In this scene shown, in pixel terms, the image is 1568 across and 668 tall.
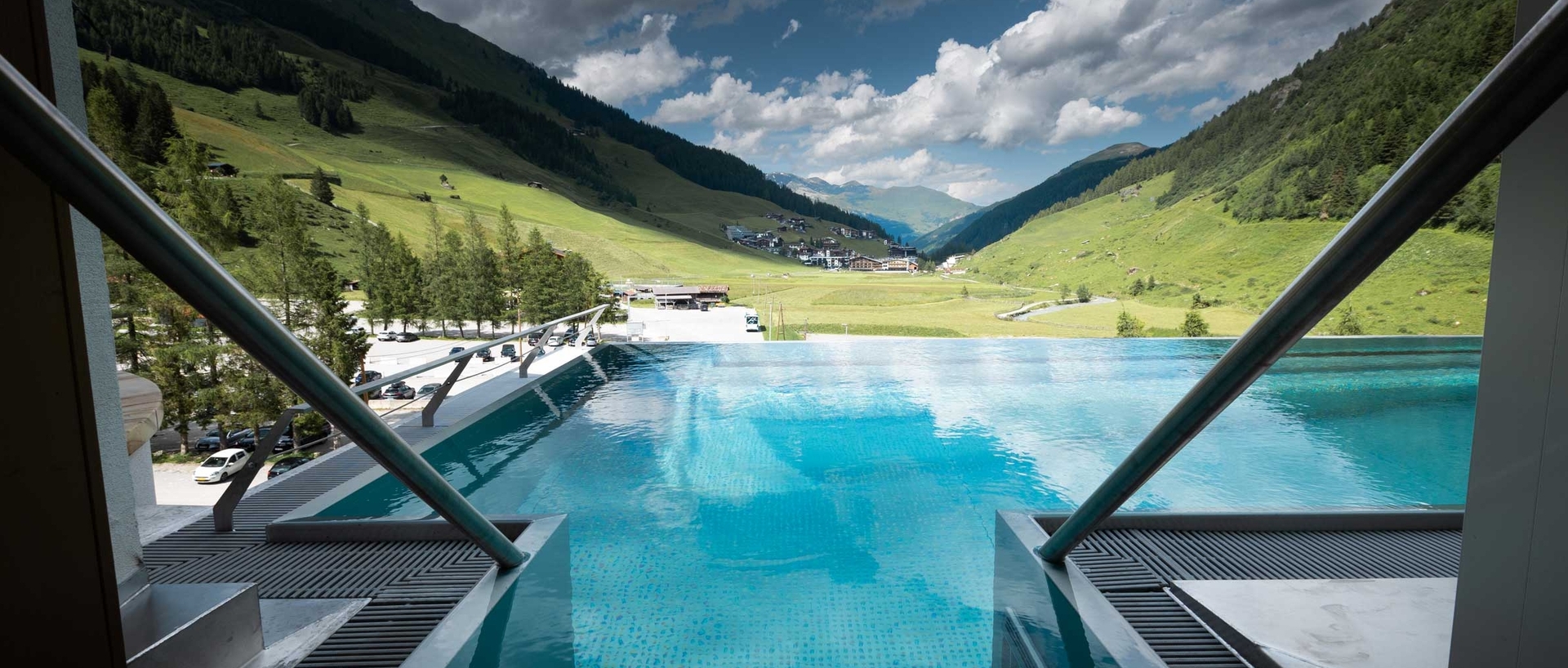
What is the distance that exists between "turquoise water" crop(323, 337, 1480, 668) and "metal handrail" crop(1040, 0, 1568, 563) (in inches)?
80.2

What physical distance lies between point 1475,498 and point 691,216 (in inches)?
3208

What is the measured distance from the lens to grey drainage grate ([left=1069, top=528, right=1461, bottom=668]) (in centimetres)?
135

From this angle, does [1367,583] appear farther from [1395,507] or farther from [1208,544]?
[1395,507]

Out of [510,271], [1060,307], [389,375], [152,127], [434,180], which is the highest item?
[434,180]

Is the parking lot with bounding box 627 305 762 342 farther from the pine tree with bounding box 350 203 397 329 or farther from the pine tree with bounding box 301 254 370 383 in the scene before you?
the pine tree with bounding box 350 203 397 329

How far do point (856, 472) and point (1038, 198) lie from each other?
132 metres

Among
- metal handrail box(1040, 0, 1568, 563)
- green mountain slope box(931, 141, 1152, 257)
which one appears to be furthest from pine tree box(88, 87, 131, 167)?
green mountain slope box(931, 141, 1152, 257)

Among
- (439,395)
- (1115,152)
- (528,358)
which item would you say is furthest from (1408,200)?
(1115,152)

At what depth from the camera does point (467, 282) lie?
2625cm

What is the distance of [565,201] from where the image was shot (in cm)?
6694

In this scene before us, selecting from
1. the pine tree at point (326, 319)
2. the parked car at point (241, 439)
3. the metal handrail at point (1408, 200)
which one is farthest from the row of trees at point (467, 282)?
the metal handrail at point (1408, 200)

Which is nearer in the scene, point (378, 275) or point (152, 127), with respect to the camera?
point (152, 127)

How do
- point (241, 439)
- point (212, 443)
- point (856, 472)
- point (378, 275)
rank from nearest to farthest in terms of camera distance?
1. point (856, 472)
2. point (212, 443)
3. point (241, 439)
4. point (378, 275)

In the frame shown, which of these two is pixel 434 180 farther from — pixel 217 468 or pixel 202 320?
pixel 202 320
